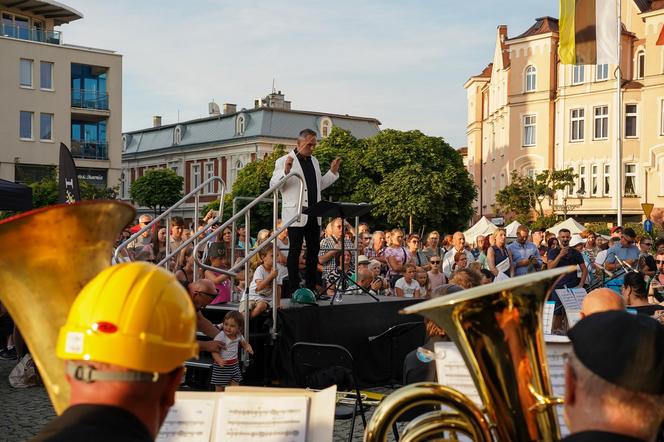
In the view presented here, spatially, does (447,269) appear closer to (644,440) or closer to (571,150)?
(644,440)

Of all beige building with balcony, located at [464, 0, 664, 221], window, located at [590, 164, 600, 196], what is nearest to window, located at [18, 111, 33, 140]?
beige building with balcony, located at [464, 0, 664, 221]

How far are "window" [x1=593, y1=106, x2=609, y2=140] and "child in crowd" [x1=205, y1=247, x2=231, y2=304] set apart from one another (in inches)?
1879

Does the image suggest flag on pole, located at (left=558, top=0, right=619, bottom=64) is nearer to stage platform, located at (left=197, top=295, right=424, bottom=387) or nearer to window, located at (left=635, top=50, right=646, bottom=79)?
stage platform, located at (left=197, top=295, right=424, bottom=387)

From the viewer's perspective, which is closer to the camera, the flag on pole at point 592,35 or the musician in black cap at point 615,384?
the musician in black cap at point 615,384

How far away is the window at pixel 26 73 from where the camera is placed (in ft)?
178

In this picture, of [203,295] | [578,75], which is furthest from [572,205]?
[203,295]

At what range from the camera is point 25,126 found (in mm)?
54625

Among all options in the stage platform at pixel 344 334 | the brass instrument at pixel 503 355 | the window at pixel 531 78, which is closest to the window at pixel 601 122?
the window at pixel 531 78

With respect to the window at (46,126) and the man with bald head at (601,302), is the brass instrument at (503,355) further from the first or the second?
the window at (46,126)

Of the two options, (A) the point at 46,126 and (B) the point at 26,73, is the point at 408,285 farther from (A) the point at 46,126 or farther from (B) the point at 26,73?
(B) the point at 26,73

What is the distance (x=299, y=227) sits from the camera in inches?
387

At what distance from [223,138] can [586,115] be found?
4048 centimetres

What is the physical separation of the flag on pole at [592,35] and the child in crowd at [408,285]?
13481mm

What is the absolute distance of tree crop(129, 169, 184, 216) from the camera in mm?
71250
